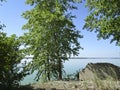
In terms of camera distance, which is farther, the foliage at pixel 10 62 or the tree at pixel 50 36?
the tree at pixel 50 36

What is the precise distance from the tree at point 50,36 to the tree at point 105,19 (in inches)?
57.2

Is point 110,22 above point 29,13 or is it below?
below

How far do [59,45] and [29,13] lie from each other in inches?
137

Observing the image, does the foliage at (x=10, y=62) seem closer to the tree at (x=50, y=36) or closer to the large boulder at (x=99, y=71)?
the large boulder at (x=99, y=71)

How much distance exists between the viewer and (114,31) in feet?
59.1

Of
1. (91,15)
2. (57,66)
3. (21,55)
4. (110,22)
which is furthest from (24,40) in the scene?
(21,55)

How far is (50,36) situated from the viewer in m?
20.1

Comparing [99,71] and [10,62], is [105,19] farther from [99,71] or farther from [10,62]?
[10,62]

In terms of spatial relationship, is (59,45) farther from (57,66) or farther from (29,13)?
(29,13)

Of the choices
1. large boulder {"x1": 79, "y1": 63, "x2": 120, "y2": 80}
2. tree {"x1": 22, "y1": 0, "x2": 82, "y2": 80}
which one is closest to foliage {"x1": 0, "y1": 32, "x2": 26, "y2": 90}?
large boulder {"x1": 79, "y1": 63, "x2": 120, "y2": 80}

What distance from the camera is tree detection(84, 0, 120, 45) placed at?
1766 centimetres

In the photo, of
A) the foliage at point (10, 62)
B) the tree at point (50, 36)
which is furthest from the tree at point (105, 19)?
the foliage at point (10, 62)

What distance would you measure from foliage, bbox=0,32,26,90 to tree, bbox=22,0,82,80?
7875mm

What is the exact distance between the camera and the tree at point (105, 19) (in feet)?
57.9
